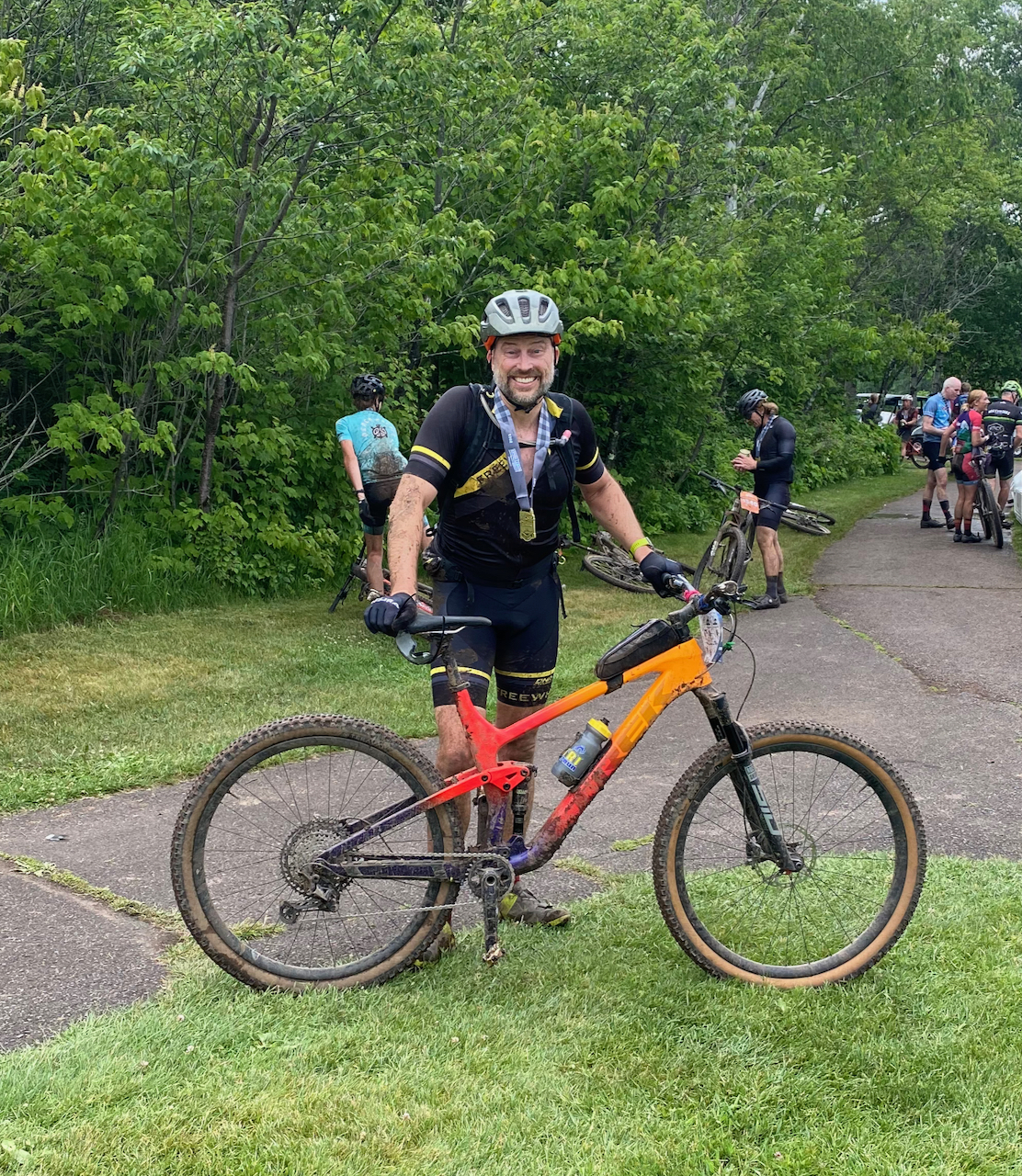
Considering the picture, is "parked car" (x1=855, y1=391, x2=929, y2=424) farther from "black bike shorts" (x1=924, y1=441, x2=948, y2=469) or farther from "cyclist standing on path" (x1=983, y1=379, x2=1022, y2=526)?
"cyclist standing on path" (x1=983, y1=379, x2=1022, y2=526)

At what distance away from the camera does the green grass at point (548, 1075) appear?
2773 millimetres

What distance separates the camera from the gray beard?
3840mm

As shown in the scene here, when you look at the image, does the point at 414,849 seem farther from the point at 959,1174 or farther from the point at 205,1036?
the point at 959,1174

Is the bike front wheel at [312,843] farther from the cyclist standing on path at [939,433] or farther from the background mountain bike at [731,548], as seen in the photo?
the cyclist standing on path at [939,433]

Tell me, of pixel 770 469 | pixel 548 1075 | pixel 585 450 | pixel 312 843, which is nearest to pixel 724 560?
pixel 770 469

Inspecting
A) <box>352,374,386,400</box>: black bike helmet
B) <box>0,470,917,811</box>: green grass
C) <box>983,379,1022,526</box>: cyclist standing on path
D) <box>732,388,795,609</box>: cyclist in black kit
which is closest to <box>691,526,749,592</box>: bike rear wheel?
<box>732,388,795,609</box>: cyclist in black kit

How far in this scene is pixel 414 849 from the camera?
12.0ft

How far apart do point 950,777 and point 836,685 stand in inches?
85.6

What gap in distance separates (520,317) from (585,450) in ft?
1.81

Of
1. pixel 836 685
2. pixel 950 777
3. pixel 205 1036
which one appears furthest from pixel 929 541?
pixel 205 1036

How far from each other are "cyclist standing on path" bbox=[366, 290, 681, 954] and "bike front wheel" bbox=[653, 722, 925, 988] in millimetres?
589

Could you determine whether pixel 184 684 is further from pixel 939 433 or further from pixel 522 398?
pixel 939 433

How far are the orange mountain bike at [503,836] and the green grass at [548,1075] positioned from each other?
0.53 ft

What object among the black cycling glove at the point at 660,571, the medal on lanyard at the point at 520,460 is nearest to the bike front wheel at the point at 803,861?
the black cycling glove at the point at 660,571
